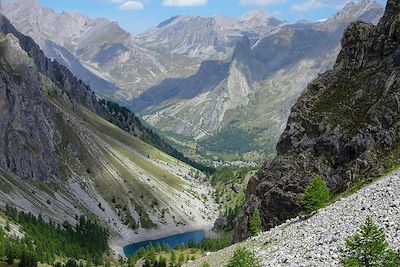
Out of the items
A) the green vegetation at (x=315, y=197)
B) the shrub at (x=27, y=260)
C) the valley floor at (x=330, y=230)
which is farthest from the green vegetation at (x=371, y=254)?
the shrub at (x=27, y=260)

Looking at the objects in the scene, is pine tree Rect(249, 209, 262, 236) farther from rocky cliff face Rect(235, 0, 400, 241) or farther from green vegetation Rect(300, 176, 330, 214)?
green vegetation Rect(300, 176, 330, 214)

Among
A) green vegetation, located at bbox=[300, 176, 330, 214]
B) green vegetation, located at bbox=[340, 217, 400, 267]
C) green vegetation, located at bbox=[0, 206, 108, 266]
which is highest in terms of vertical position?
green vegetation, located at bbox=[340, 217, 400, 267]

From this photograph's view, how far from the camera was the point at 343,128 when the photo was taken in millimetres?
112312

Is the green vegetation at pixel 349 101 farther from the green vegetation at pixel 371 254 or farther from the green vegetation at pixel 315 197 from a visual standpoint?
the green vegetation at pixel 371 254

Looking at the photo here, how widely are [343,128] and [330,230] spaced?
56035 mm

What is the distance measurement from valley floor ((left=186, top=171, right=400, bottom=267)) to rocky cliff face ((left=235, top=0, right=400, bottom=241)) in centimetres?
2289

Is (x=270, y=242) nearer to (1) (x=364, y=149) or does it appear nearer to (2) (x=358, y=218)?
(2) (x=358, y=218)

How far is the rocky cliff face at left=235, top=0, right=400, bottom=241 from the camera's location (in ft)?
331

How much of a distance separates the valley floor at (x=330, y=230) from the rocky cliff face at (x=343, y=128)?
22.9m

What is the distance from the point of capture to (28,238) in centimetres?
17950

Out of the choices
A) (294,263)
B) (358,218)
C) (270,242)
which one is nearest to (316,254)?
(294,263)

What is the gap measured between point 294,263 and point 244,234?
6460 centimetres

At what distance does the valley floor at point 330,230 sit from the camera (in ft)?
171

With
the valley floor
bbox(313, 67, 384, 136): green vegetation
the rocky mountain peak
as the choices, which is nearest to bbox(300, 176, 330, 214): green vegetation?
the valley floor
